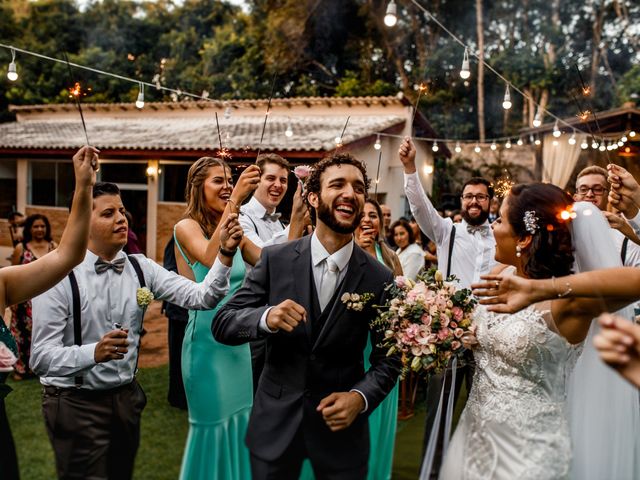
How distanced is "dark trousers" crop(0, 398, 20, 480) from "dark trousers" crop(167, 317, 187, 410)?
2.02 m

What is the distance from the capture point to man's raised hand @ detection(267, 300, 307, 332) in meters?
2.22

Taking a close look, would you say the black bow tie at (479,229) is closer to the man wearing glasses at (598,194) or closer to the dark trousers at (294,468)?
the man wearing glasses at (598,194)

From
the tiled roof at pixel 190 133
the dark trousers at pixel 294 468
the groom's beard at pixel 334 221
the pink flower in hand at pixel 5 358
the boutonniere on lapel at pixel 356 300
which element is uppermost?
the tiled roof at pixel 190 133

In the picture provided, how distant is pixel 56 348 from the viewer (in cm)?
262

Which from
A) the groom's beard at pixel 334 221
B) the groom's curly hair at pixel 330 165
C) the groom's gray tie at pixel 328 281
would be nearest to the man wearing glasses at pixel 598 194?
the groom's curly hair at pixel 330 165

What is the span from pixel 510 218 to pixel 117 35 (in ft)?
89.9

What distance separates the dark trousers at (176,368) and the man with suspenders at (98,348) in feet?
5.26

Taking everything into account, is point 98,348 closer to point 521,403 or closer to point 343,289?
point 343,289

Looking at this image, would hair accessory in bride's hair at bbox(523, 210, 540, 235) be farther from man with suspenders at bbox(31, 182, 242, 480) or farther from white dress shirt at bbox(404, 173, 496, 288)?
white dress shirt at bbox(404, 173, 496, 288)

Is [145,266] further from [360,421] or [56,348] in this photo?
[360,421]

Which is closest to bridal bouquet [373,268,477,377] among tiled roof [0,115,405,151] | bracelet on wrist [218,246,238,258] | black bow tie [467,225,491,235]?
bracelet on wrist [218,246,238,258]

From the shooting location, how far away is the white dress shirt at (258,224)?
411 centimetres

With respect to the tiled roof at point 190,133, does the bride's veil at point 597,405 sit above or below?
below

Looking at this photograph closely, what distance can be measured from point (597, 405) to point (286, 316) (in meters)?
1.69
